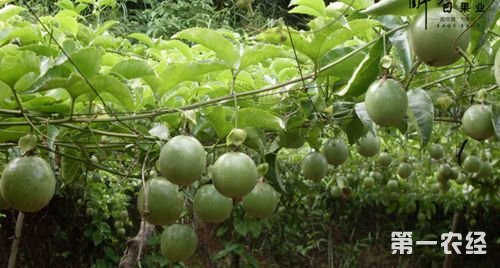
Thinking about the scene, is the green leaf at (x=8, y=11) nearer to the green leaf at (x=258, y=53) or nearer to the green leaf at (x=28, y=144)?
the green leaf at (x=28, y=144)

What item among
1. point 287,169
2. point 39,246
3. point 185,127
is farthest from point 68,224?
point 185,127

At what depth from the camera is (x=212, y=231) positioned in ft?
18.5

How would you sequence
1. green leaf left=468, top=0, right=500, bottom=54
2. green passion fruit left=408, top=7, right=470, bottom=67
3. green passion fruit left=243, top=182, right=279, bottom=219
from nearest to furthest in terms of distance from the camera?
A: green passion fruit left=408, top=7, right=470, bottom=67 → green leaf left=468, top=0, right=500, bottom=54 → green passion fruit left=243, top=182, right=279, bottom=219

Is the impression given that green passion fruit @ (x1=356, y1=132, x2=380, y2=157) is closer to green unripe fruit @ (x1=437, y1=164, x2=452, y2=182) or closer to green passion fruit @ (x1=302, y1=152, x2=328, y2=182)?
green passion fruit @ (x1=302, y1=152, x2=328, y2=182)

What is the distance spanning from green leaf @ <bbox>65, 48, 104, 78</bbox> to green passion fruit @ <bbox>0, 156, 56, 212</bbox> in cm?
23

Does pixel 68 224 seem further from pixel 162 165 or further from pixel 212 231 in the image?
pixel 162 165

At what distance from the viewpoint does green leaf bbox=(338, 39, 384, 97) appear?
4.39ft

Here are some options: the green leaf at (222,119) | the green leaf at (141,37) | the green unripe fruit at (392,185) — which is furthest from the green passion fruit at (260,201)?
the green unripe fruit at (392,185)

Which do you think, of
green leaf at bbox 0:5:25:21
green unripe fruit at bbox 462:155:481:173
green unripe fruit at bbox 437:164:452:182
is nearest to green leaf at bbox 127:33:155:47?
green leaf at bbox 0:5:25:21

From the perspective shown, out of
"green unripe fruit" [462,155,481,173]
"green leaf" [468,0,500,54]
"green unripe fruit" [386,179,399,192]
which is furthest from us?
"green unripe fruit" [386,179,399,192]

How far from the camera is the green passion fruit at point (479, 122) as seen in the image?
5.31 ft

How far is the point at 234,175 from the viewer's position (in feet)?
4.27

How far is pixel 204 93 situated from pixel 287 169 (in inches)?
129

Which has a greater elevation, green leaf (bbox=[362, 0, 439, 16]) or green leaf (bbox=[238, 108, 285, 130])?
green leaf (bbox=[362, 0, 439, 16])
